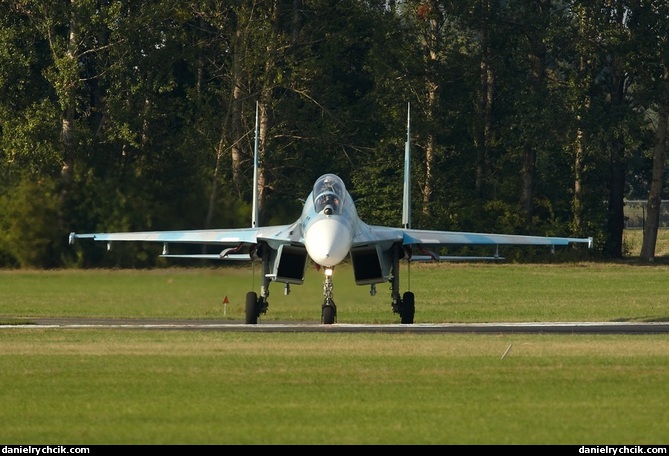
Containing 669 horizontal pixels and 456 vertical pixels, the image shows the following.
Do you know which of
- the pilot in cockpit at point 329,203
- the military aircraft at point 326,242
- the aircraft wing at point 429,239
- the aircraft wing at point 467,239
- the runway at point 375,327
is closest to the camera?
the runway at point 375,327

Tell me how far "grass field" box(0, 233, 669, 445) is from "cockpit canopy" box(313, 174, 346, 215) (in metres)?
2.22

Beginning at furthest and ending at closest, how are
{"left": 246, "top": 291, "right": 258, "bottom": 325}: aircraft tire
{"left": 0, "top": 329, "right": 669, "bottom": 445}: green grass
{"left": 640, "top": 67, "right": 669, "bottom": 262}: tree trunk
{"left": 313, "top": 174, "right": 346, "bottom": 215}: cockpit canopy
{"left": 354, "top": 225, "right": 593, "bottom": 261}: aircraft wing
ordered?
{"left": 640, "top": 67, "right": 669, "bottom": 262}: tree trunk < {"left": 354, "top": 225, "right": 593, "bottom": 261}: aircraft wing < {"left": 246, "top": 291, "right": 258, "bottom": 325}: aircraft tire < {"left": 313, "top": 174, "right": 346, "bottom": 215}: cockpit canopy < {"left": 0, "top": 329, "right": 669, "bottom": 445}: green grass

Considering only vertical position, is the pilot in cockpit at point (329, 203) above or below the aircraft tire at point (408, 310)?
above

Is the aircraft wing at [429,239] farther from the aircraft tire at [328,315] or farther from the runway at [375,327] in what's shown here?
the runway at [375,327]

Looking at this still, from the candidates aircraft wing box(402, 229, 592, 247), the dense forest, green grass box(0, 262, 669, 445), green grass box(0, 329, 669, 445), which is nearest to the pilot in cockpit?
green grass box(0, 262, 669, 445)

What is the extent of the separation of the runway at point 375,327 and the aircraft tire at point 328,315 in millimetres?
277

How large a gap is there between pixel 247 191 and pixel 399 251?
2121 cm

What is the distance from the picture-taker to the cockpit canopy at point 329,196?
28.6 meters

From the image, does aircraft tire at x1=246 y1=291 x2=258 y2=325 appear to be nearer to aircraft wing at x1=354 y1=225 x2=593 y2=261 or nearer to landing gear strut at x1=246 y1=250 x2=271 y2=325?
landing gear strut at x1=246 y1=250 x2=271 y2=325

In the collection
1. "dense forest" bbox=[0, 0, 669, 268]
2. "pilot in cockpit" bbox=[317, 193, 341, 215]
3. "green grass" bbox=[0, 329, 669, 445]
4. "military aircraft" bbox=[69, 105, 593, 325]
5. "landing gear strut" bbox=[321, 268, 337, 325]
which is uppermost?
"dense forest" bbox=[0, 0, 669, 268]

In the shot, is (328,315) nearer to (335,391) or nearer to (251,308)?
(251,308)

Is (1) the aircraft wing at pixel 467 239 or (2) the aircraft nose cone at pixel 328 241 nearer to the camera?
(2) the aircraft nose cone at pixel 328 241

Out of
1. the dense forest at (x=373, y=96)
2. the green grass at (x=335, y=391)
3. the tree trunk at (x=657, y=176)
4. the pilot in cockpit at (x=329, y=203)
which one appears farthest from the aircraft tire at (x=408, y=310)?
the tree trunk at (x=657, y=176)

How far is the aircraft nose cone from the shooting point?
27469 millimetres
